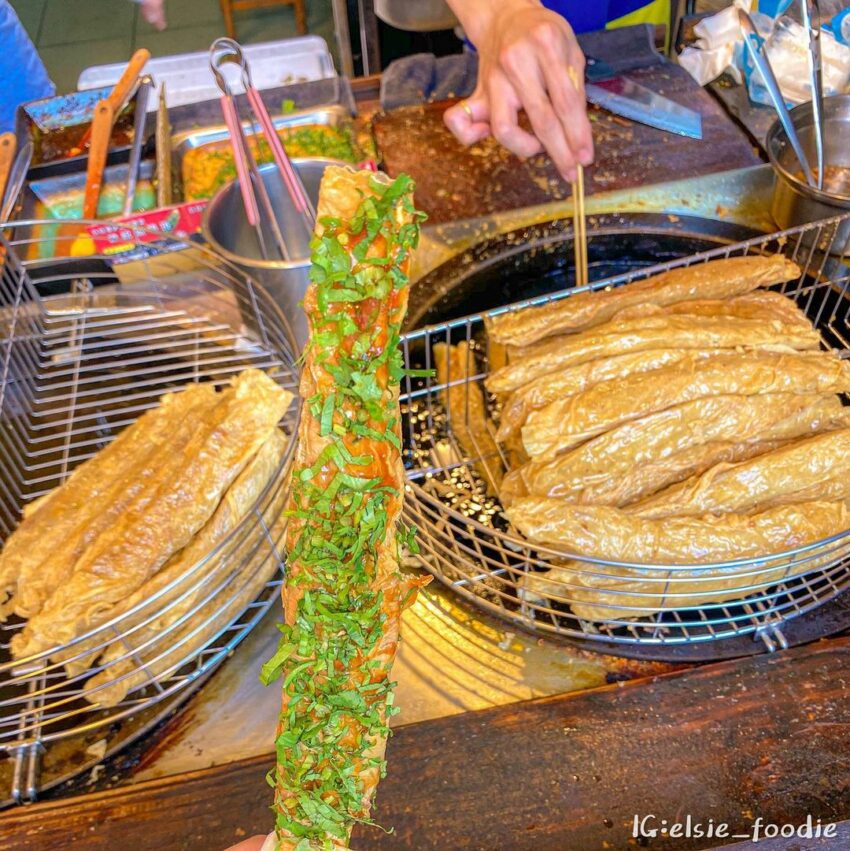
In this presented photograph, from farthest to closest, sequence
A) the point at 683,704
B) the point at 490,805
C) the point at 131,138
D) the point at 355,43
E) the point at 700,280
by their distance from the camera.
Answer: the point at 355,43, the point at 131,138, the point at 700,280, the point at 683,704, the point at 490,805

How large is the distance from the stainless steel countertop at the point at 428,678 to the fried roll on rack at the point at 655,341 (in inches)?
23.3

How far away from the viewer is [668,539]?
1.54 metres

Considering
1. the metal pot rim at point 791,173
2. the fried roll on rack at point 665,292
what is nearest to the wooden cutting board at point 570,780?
the fried roll on rack at point 665,292

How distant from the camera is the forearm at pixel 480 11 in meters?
2.46

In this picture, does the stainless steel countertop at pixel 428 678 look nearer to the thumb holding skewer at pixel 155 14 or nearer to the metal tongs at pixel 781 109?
the metal tongs at pixel 781 109

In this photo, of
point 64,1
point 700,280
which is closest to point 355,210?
point 700,280

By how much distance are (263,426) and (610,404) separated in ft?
2.76

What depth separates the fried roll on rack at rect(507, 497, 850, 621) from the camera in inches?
60.2

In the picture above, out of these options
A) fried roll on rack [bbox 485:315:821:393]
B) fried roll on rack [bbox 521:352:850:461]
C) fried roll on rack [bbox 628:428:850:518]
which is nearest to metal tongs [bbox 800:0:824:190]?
fried roll on rack [bbox 485:315:821:393]

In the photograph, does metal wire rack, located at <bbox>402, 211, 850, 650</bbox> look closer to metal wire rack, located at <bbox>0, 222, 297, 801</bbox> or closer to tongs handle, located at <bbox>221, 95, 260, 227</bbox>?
metal wire rack, located at <bbox>0, 222, 297, 801</bbox>

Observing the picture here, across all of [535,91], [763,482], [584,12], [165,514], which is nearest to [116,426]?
[165,514]

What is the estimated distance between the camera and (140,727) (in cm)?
154

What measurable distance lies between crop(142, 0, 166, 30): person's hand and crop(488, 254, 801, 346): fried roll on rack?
18.9ft

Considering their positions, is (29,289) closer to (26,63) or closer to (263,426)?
(263,426)
